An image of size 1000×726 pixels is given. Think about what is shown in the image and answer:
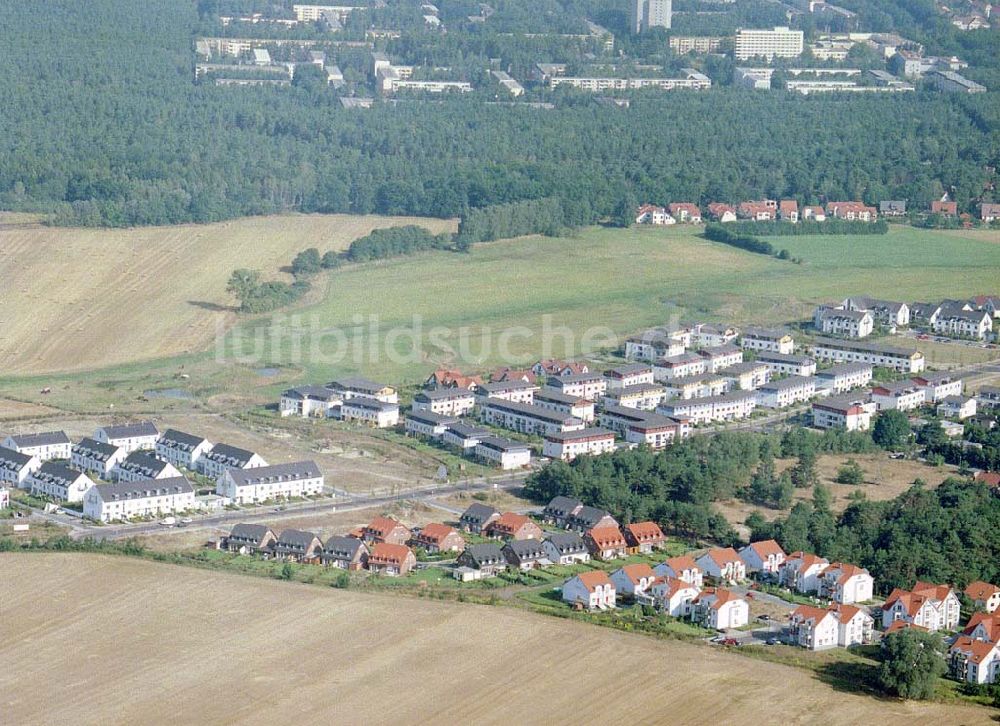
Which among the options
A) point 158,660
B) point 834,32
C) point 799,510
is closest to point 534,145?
point 834,32

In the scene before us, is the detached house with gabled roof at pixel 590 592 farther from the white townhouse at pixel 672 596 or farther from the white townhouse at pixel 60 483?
the white townhouse at pixel 60 483

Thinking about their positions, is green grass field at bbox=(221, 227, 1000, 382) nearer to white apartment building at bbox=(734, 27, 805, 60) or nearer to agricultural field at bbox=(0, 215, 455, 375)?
agricultural field at bbox=(0, 215, 455, 375)

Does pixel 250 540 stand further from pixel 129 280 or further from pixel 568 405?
pixel 129 280

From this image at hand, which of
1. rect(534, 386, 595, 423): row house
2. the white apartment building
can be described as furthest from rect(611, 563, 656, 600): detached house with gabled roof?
the white apartment building

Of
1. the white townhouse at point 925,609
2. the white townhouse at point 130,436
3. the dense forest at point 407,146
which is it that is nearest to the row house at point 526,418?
the white townhouse at point 130,436

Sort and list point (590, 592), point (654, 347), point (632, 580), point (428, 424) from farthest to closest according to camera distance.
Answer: point (654, 347)
point (428, 424)
point (632, 580)
point (590, 592)

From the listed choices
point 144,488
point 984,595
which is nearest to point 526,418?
point 144,488

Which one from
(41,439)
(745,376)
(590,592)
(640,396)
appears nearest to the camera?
(590,592)
